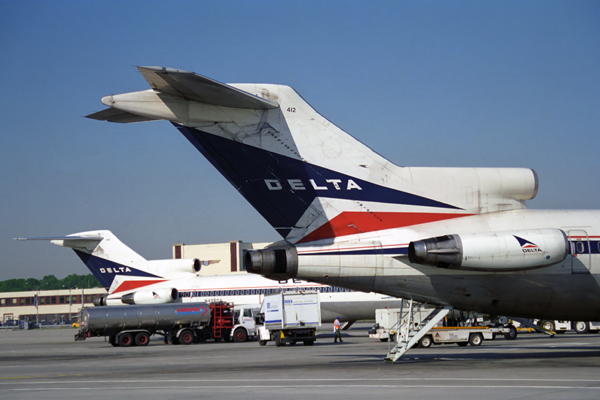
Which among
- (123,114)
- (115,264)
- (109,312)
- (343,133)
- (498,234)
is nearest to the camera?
(123,114)

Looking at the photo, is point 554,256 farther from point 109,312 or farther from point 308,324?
point 109,312

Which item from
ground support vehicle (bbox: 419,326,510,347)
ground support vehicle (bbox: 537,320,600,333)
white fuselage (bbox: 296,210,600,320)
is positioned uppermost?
white fuselage (bbox: 296,210,600,320)

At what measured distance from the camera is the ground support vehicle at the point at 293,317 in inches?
1283

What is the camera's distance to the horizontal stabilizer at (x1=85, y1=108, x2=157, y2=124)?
1510cm

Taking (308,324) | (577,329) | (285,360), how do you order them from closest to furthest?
(285,360)
(308,324)
(577,329)

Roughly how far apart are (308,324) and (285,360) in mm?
10781

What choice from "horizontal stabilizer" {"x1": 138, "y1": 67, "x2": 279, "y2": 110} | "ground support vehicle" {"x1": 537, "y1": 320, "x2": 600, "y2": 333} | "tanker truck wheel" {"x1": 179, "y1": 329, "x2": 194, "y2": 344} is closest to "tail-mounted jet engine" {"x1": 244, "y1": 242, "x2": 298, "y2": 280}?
"horizontal stabilizer" {"x1": 138, "y1": 67, "x2": 279, "y2": 110}

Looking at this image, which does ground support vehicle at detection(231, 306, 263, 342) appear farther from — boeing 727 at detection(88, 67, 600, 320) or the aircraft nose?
the aircraft nose

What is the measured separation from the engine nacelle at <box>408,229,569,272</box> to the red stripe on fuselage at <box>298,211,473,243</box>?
1.08 m

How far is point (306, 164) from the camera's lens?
16.9 metres

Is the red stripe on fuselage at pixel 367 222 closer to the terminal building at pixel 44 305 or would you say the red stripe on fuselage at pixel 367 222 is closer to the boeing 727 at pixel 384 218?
the boeing 727 at pixel 384 218

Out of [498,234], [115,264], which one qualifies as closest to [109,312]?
[115,264]

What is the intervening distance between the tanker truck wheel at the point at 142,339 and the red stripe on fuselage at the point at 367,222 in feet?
79.1

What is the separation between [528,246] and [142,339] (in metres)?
27.4
